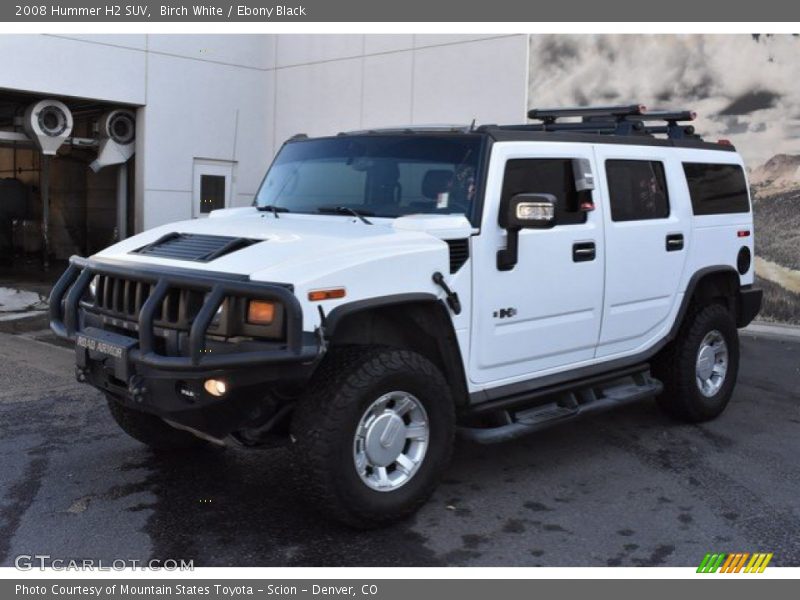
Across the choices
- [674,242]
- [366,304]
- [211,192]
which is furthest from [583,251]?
[211,192]

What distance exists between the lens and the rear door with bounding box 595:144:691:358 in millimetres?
5527

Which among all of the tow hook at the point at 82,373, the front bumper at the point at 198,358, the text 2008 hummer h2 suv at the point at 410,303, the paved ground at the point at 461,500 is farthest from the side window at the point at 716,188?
the tow hook at the point at 82,373

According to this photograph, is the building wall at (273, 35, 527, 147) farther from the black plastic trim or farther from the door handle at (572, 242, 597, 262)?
the black plastic trim

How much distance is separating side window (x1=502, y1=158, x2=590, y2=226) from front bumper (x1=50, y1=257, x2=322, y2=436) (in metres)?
1.69

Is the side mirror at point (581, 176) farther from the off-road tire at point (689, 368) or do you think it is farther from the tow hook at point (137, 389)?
the tow hook at point (137, 389)

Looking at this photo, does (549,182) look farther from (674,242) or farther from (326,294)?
(326,294)

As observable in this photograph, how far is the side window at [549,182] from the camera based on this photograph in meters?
4.91

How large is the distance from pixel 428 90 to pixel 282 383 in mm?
9300

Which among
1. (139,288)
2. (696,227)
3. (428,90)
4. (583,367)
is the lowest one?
(583,367)

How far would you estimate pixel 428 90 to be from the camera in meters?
→ 12.4

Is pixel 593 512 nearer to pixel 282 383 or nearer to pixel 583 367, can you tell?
pixel 583 367

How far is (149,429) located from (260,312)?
1.71m

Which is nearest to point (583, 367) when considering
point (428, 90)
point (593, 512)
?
point (593, 512)

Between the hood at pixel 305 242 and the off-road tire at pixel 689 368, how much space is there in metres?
2.42
